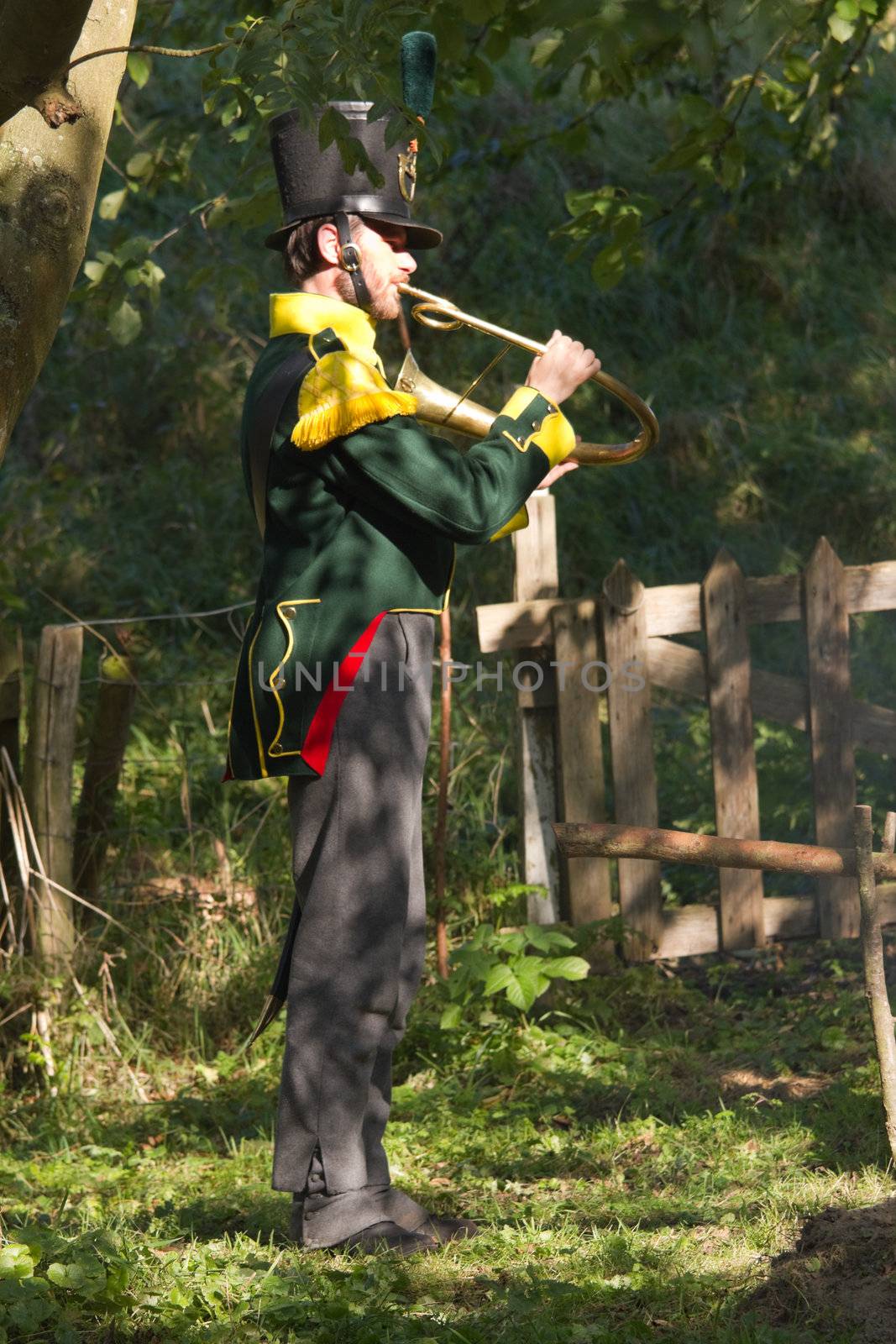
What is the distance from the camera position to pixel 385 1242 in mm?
2992

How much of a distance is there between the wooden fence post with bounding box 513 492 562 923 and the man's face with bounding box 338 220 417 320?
1.56 meters

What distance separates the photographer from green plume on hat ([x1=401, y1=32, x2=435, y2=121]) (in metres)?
3.12

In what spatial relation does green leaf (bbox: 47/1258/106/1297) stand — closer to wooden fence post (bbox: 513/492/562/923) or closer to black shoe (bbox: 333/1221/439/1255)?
black shoe (bbox: 333/1221/439/1255)

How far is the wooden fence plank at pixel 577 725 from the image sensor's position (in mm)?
4633

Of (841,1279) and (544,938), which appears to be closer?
(841,1279)

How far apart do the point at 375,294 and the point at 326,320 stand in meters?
0.15

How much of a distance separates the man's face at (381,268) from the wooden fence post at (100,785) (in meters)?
1.77

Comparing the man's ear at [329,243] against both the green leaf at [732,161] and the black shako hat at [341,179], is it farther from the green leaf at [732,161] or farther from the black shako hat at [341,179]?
the green leaf at [732,161]

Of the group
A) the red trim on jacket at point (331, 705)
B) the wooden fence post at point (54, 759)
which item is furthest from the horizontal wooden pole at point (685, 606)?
the red trim on jacket at point (331, 705)

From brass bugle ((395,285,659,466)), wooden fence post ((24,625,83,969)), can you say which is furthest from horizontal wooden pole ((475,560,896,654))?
wooden fence post ((24,625,83,969))

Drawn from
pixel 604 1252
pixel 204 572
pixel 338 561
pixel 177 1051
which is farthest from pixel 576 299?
pixel 604 1252

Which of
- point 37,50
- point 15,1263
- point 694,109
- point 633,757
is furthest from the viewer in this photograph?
point 633,757

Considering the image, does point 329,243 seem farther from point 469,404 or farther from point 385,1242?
point 385,1242

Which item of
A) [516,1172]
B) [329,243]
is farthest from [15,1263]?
[329,243]
